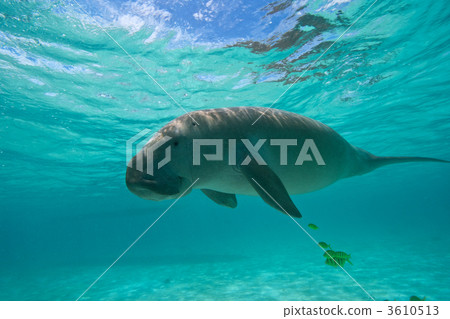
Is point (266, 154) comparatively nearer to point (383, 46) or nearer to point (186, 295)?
point (383, 46)

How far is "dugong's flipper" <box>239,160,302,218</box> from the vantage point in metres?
1.89

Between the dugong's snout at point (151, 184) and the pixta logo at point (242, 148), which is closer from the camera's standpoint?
the dugong's snout at point (151, 184)

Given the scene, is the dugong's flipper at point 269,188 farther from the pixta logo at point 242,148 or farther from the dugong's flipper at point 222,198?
the dugong's flipper at point 222,198

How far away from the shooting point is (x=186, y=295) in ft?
33.2

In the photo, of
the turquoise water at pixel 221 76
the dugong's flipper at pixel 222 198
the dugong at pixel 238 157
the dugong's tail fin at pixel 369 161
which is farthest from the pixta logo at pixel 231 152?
the turquoise water at pixel 221 76

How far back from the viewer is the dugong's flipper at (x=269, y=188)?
189 cm

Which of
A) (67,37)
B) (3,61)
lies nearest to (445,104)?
(67,37)

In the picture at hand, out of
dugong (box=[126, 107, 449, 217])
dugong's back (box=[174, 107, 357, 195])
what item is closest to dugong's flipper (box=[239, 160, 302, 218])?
dugong (box=[126, 107, 449, 217])

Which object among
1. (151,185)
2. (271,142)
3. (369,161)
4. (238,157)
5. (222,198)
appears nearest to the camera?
(151,185)

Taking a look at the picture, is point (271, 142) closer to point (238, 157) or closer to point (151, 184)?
point (238, 157)

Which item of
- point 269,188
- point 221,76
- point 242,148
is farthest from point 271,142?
point 221,76

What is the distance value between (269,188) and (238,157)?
472mm

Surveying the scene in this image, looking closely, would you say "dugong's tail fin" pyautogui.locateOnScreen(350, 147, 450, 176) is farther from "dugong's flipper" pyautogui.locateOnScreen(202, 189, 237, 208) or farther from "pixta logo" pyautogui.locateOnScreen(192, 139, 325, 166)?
"dugong's flipper" pyautogui.locateOnScreen(202, 189, 237, 208)

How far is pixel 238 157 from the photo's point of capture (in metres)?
2.34
